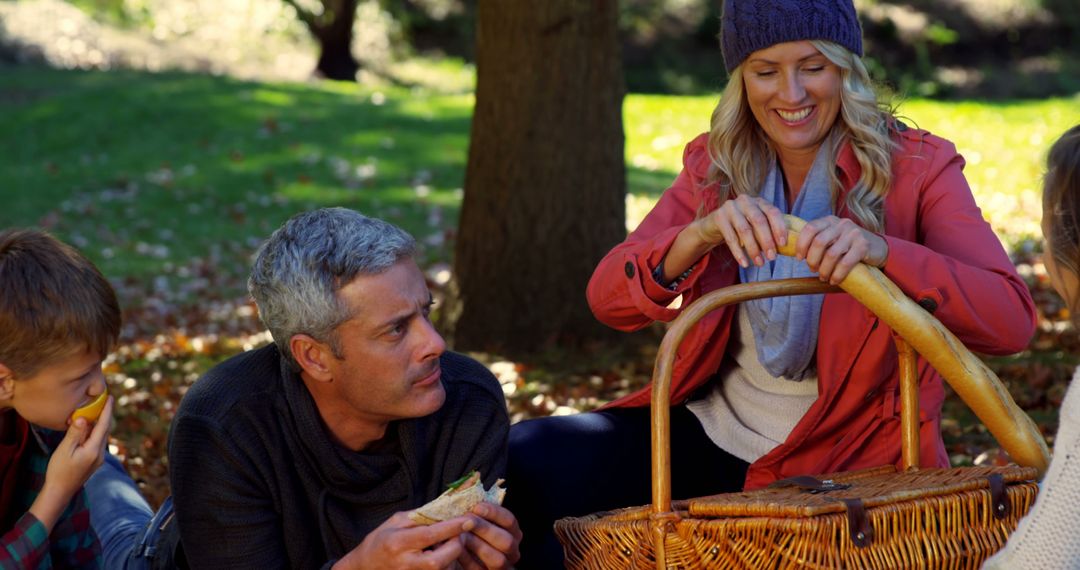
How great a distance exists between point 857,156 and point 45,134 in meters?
13.7

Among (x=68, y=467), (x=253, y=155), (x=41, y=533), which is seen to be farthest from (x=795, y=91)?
(x=253, y=155)

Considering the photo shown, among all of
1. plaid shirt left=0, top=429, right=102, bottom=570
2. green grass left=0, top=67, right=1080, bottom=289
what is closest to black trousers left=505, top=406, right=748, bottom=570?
plaid shirt left=0, top=429, right=102, bottom=570

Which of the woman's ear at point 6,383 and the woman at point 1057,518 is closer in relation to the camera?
the woman at point 1057,518

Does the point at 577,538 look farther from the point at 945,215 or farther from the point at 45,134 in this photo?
the point at 45,134

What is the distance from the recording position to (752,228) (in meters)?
2.79

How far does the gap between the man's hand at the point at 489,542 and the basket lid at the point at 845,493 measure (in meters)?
0.48

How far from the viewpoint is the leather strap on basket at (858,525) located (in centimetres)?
234

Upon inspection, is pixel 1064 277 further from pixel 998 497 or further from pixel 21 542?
pixel 21 542

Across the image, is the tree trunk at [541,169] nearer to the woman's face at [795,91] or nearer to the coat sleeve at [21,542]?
the woman's face at [795,91]

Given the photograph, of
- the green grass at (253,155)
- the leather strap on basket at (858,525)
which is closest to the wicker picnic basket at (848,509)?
the leather strap on basket at (858,525)

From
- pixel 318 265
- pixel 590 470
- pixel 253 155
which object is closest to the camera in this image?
pixel 318 265

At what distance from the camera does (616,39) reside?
21.5ft

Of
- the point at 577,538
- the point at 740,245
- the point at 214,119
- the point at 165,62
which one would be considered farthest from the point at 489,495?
the point at 165,62

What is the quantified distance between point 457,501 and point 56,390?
110cm
